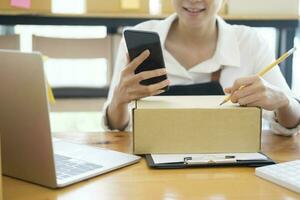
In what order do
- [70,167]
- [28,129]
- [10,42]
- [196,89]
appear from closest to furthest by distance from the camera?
1. [28,129]
2. [70,167]
3. [196,89]
4. [10,42]

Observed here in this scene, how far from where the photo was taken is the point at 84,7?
6.73 feet

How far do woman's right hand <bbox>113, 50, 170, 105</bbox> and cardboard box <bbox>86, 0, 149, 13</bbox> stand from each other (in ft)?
3.39

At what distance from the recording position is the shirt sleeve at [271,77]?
3.78 ft

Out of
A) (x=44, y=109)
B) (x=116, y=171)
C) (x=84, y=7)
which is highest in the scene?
(x=84, y=7)

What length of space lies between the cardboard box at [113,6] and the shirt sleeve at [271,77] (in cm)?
73

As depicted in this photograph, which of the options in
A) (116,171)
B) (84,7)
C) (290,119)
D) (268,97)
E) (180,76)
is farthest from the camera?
(84,7)

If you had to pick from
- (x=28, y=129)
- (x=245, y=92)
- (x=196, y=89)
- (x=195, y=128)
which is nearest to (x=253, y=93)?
(x=245, y=92)

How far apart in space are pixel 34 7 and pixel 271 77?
3.72 feet

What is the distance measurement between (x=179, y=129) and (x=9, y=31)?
141 cm

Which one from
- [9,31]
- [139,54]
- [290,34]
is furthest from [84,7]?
[139,54]

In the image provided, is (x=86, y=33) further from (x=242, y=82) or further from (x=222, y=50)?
(x=242, y=82)

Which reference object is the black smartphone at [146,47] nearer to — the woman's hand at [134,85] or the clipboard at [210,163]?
the woman's hand at [134,85]

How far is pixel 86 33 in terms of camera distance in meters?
2.11

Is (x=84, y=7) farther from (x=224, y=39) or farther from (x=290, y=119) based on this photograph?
(x=290, y=119)
